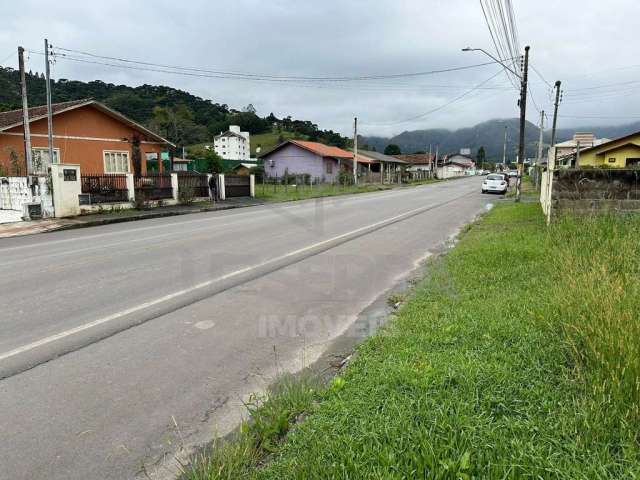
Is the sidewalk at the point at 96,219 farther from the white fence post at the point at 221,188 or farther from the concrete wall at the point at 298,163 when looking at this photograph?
the concrete wall at the point at 298,163

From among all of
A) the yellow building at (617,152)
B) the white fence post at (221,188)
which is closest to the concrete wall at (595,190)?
the white fence post at (221,188)

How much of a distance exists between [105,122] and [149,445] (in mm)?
29247

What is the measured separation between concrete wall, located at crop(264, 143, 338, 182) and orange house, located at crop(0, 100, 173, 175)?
926 inches

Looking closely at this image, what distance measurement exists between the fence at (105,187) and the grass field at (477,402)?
17.5 metres

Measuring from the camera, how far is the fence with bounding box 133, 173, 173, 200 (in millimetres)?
20766

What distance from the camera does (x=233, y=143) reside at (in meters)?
99.2

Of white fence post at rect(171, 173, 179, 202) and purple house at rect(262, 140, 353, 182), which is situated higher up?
purple house at rect(262, 140, 353, 182)

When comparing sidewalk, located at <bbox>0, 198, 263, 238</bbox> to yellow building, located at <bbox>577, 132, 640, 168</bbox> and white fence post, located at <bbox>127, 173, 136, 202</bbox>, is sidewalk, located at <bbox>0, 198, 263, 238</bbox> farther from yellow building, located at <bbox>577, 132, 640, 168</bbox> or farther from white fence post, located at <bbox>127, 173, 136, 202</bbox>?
yellow building, located at <bbox>577, 132, 640, 168</bbox>

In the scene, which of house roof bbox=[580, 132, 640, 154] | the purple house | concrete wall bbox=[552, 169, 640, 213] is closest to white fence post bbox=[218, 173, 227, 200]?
concrete wall bbox=[552, 169, 640, 213]

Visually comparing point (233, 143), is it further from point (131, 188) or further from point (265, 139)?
point (131, 188)

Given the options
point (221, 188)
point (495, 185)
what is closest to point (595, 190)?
point (221, 188)

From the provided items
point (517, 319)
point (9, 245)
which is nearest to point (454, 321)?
point (517, 319)

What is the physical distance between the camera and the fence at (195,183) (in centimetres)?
2327

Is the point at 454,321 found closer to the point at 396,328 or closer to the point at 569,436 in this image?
the point at 396,328
